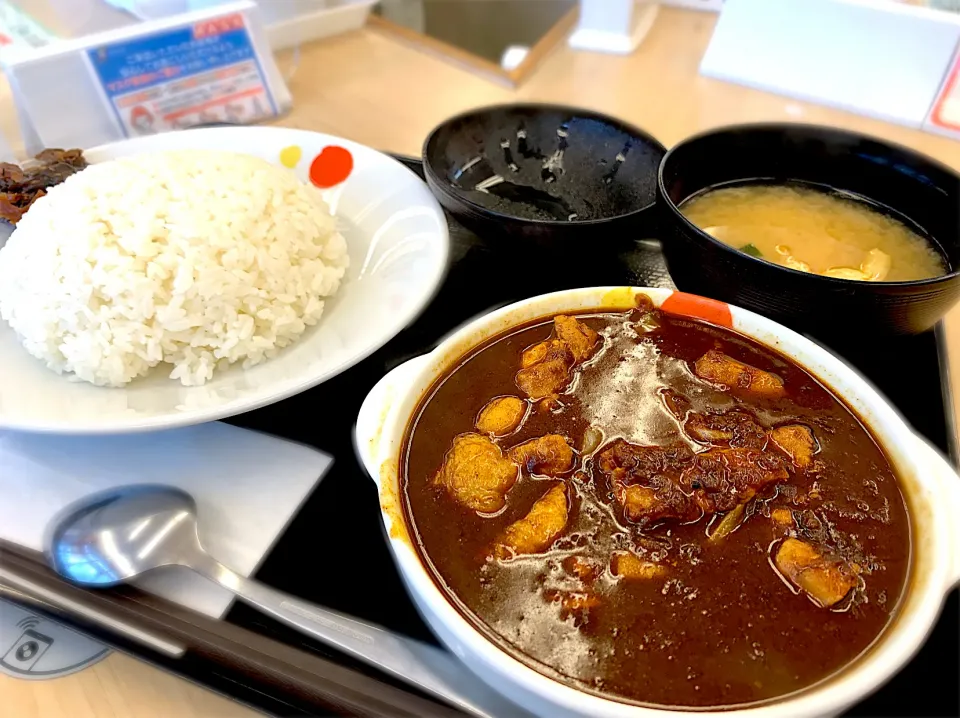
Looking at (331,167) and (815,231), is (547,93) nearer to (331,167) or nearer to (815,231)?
(331,167)

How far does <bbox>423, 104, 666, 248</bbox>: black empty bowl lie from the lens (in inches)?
66.6

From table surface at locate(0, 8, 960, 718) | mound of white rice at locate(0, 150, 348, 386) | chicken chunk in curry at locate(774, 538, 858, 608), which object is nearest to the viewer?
chicken chunk in curry at locate(774, 538, 858, 608)

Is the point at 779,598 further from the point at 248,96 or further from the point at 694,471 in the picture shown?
the point at 248,96

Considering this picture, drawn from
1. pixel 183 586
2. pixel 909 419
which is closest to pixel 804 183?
pixel 909 419

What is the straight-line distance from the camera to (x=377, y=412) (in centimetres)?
107

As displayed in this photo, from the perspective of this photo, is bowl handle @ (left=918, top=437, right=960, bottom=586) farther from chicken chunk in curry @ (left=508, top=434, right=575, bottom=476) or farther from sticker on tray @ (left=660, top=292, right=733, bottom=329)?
chicken chunk in curry @ (left=508, top=434, right=575, bottom=476)

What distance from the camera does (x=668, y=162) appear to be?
1516 millimetres

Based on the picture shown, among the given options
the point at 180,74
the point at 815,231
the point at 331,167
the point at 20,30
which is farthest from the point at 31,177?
the point at 815,231

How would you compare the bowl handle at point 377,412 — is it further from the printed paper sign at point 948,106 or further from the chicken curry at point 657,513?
the printed paper sign at point 948,106

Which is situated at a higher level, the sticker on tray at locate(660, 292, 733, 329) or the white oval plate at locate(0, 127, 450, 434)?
the sticker on tray at locate(660, 292, 733, 329)

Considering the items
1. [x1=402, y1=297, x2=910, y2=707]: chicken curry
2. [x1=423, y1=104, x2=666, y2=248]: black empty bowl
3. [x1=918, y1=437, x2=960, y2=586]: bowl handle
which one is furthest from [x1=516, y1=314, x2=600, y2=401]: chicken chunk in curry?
[x1=918, y1=437, x2=960, y2=586]: bowl handle

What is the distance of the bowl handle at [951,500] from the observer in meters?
0.89

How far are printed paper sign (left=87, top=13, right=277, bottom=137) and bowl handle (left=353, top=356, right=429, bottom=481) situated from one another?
163 centimetres

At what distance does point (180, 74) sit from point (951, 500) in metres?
2.31
